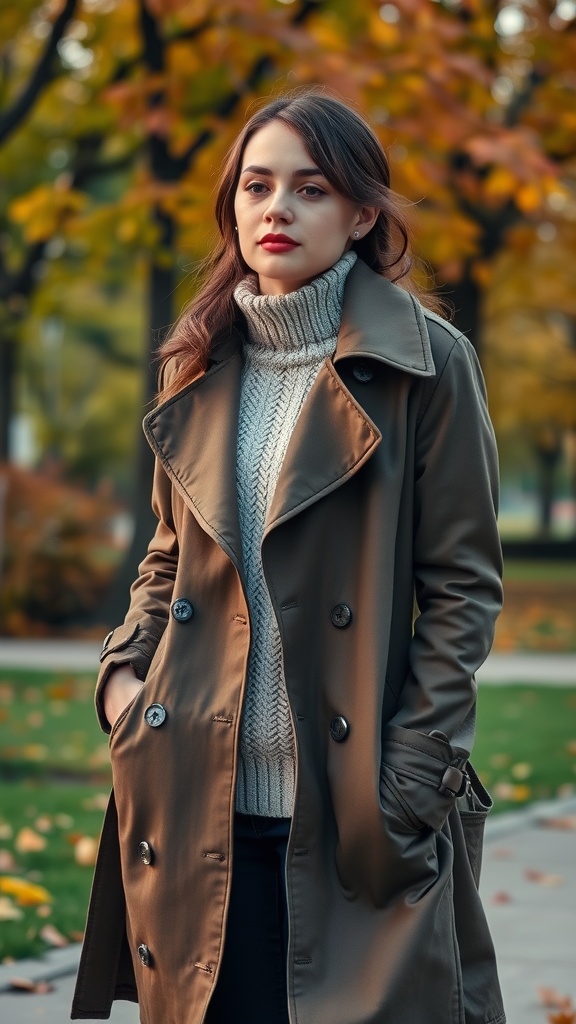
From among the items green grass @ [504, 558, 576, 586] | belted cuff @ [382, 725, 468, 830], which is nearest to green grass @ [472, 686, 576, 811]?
belted cuff @ [382, 725, 468, 830]

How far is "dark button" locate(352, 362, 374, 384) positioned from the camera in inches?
113

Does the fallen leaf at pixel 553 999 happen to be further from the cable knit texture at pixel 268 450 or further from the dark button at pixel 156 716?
the dark button at pixel 156 716

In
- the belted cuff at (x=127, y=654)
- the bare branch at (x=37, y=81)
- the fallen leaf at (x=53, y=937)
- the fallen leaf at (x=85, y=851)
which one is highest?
the bare branch at (x=37, y=81)

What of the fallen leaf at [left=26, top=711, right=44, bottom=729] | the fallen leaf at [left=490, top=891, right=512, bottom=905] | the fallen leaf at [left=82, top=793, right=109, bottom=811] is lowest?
the fallen leaf at [left=26, top=711, right=44, bottom=729]

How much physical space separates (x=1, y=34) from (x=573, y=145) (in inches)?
217

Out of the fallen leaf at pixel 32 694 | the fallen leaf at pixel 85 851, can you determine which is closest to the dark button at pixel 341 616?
the fallen leaf at pixel 85 851

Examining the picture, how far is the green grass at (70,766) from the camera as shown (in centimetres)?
592

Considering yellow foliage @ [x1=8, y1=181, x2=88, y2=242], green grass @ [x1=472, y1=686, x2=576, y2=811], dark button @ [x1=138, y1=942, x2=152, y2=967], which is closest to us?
dark button @ [x1=138, y1=942, x2=152, y2=967]

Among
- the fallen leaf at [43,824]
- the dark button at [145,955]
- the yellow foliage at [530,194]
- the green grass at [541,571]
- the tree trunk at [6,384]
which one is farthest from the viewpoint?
the green grass at [541,571]

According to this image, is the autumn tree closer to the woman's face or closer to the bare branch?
the bare branch

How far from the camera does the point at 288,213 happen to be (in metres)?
2.89

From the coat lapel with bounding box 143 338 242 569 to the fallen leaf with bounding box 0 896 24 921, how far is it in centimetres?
282

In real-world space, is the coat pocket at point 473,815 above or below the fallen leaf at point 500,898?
above

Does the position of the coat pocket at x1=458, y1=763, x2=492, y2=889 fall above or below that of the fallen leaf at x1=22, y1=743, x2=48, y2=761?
above
